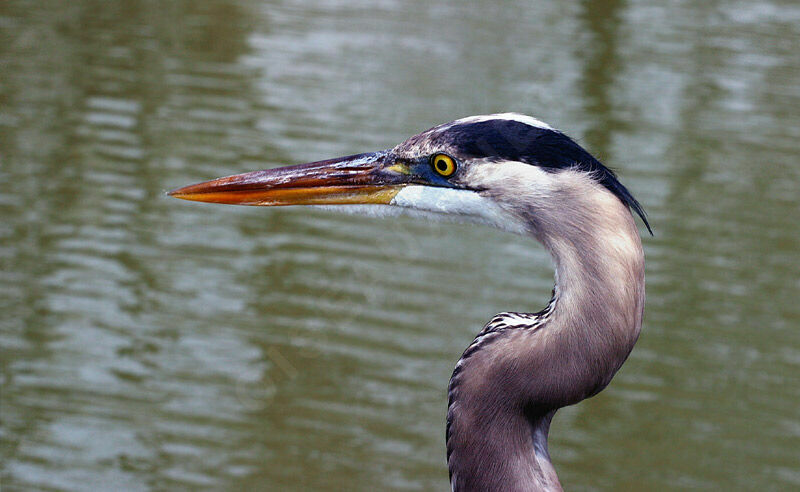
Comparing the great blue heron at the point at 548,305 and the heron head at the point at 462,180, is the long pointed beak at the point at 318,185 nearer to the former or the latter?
the heron head at the point at 462,180

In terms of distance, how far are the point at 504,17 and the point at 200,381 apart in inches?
434

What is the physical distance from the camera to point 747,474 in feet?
21.6

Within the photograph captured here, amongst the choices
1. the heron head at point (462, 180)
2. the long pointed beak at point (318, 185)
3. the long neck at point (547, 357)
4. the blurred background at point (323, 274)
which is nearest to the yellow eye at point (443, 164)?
the heron head at point (462, 180)

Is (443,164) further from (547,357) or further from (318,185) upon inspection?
(547,357)

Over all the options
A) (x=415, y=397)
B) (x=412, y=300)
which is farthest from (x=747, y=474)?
(x=412, y=300)

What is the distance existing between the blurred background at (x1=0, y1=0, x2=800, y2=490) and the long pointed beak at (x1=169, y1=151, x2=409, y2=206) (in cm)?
339

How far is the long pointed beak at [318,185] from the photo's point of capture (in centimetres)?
303

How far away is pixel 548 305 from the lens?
8.63 feet

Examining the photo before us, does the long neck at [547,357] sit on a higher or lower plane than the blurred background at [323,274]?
higher

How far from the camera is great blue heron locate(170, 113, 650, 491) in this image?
2.51m

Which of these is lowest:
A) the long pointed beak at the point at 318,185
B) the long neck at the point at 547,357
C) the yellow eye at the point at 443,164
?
the long neck at the point at 547,357

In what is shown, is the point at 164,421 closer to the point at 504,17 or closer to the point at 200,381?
the point at 200,381

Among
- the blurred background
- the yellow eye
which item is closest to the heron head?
the yellow eye

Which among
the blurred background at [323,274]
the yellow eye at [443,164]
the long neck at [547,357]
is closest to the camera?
the long neck at [547,357]
